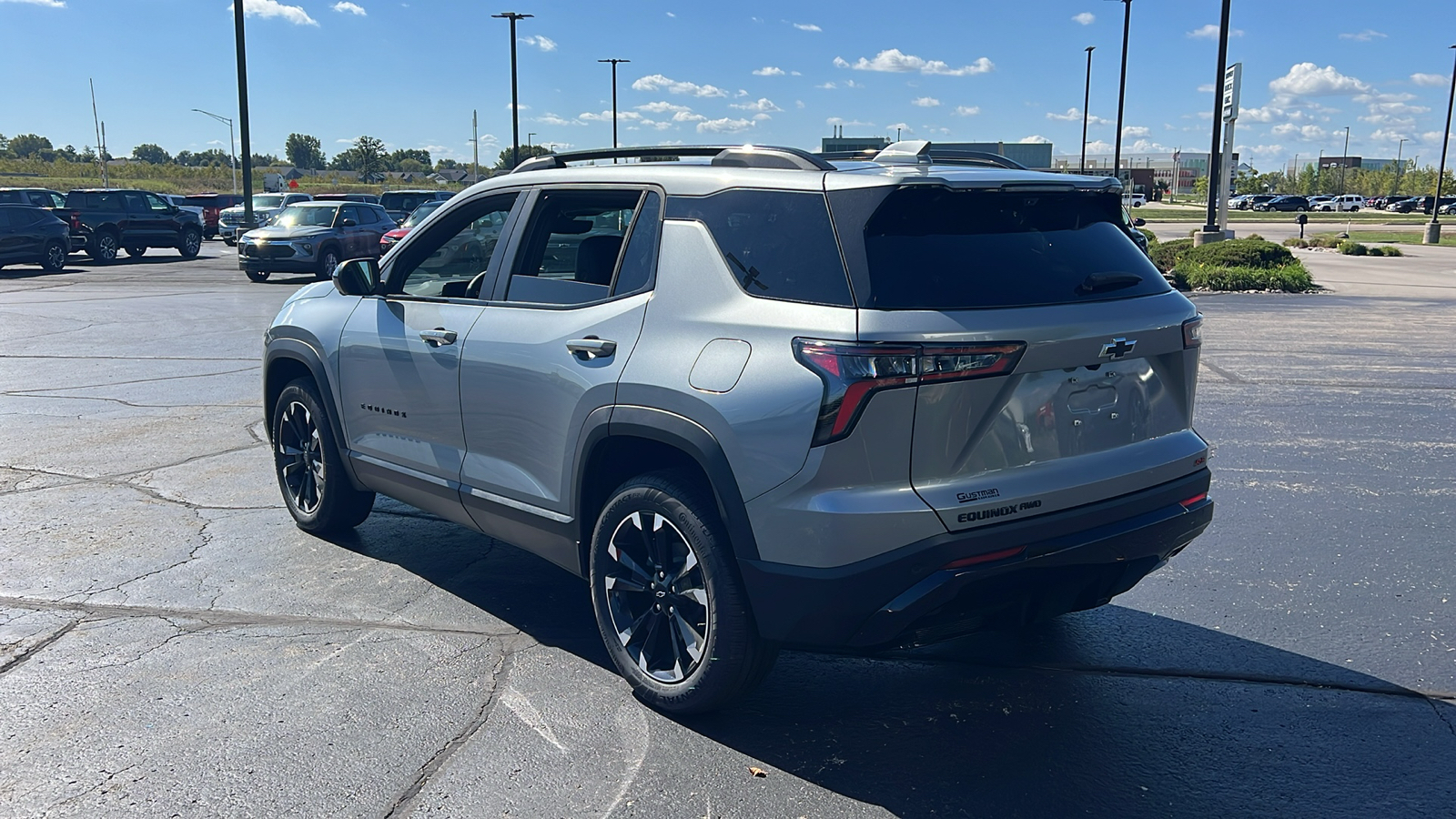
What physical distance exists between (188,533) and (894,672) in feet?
13.0

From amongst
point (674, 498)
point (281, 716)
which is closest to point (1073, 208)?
point (674, 498)

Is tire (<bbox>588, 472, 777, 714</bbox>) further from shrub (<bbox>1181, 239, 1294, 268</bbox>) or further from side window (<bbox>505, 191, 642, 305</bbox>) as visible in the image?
shrub (<bbox>1181, 239, 1294, 268</bbox>)

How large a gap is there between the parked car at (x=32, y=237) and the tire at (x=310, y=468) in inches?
968

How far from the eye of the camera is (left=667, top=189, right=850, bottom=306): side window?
344 cm

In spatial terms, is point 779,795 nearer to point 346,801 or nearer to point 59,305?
point 346,801

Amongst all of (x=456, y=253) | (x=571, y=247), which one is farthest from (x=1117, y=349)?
(x=456, y=253)

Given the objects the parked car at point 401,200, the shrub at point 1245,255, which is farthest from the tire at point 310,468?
the parked car at point 401,200

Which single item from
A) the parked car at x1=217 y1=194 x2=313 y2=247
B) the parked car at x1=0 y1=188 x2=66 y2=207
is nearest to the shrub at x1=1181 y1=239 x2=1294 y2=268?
the parked car at x1=217 y1=194 x2=313 y2=247

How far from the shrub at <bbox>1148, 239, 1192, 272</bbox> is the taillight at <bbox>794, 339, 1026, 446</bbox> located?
22.3 m

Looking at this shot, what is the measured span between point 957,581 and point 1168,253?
82.3ft

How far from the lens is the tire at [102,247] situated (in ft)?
100.0

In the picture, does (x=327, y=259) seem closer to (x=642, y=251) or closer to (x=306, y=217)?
(x=306, y=217)

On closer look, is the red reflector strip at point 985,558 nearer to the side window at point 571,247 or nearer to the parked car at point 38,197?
the side window at point 571,247

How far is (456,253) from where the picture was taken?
5.22 meters
